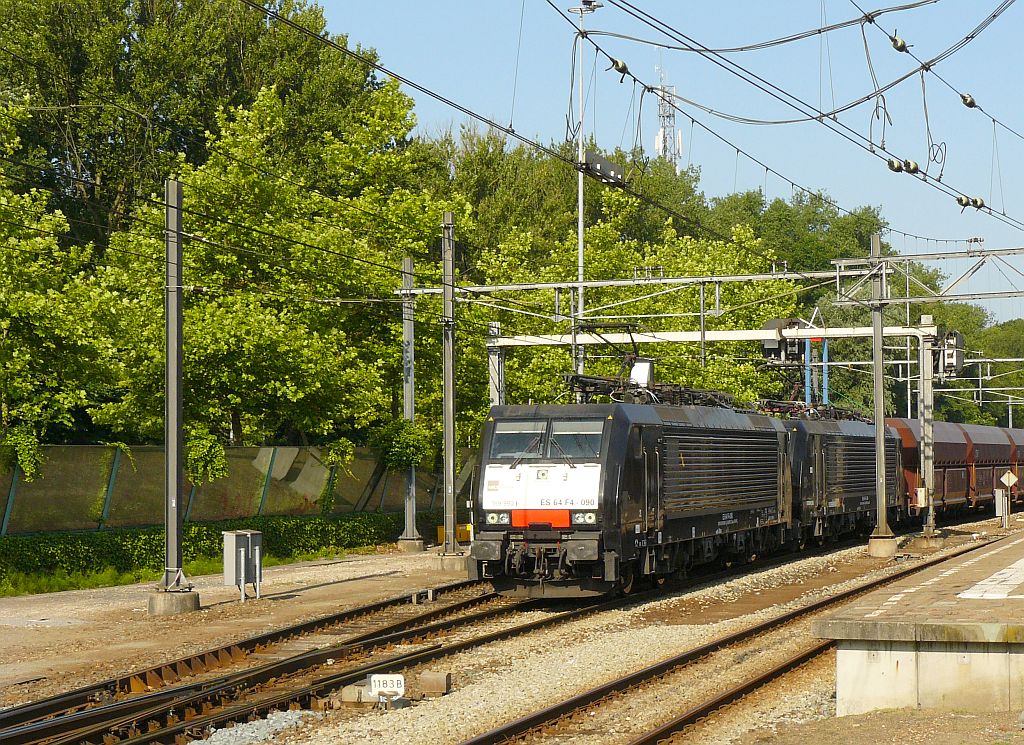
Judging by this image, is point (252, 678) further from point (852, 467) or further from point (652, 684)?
point (852, 467)

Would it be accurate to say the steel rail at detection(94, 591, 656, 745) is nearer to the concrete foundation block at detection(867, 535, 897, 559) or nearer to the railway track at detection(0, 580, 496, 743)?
the railway track at detection(0, 580, 496, 743)

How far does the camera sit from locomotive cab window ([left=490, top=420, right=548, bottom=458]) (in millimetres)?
22516

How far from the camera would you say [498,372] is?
120 feet

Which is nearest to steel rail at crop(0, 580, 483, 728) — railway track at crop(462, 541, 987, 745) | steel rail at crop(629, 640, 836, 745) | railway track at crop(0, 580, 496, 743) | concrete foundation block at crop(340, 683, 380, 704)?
railway track at crop(0, 580, 496, 743)

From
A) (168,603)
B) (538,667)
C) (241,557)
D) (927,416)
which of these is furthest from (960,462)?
(538,667)

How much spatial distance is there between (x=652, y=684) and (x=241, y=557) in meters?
10.1

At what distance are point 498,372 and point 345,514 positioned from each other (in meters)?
5.54

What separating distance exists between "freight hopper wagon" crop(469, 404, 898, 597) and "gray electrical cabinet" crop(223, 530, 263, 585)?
383cm

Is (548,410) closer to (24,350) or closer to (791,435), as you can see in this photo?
(24,350)

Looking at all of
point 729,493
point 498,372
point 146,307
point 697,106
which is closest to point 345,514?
point 498,372

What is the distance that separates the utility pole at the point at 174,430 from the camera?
2188 cm

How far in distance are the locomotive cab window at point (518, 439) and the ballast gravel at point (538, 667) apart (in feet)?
9.36

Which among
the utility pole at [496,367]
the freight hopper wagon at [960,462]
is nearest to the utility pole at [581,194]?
the utility pole at [496,367]

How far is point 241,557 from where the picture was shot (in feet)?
76.3
